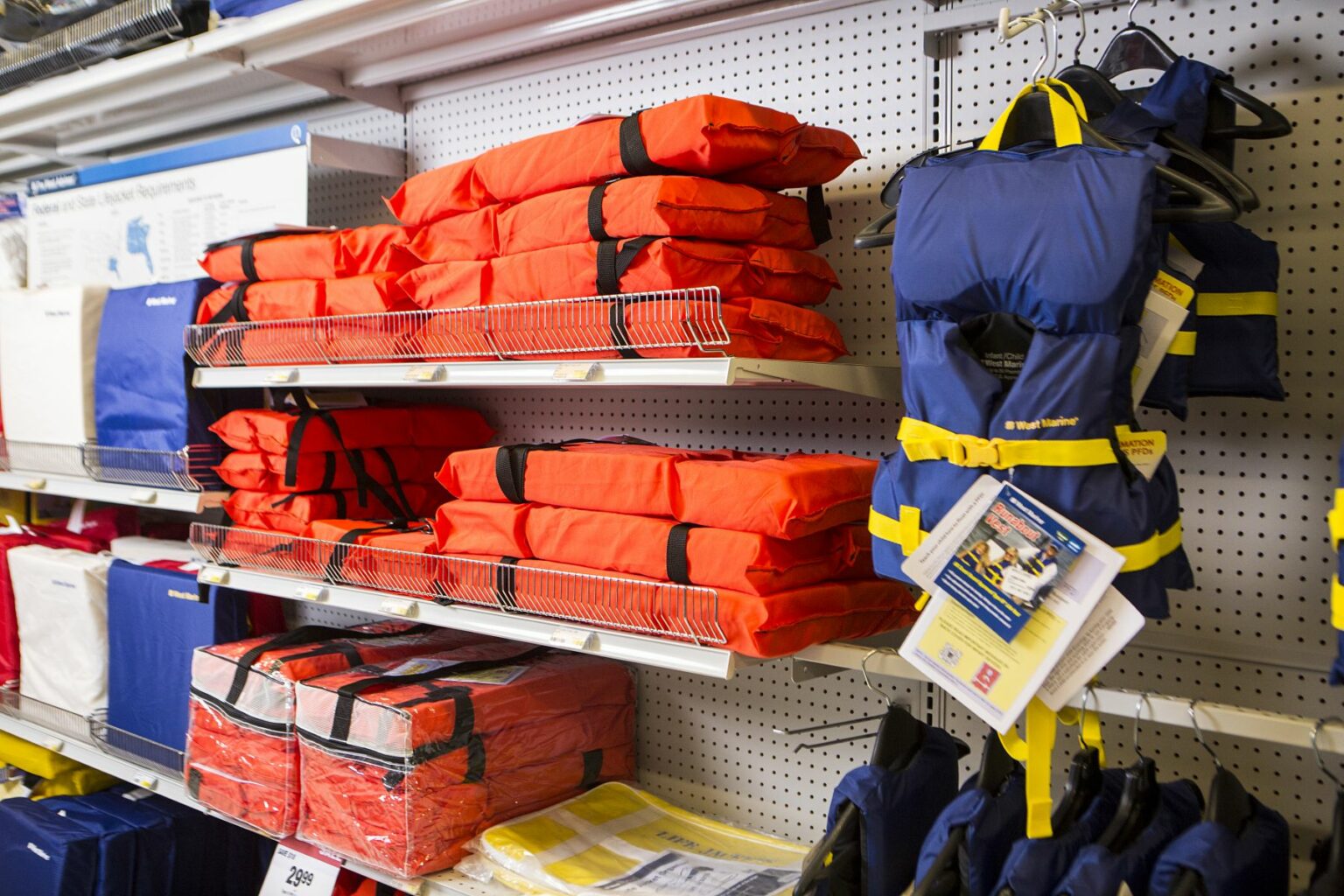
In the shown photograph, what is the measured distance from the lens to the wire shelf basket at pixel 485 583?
2.01m

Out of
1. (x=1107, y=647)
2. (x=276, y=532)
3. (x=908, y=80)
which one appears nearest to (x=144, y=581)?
(x=276, y=532)

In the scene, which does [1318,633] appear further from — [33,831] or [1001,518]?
[33,831]

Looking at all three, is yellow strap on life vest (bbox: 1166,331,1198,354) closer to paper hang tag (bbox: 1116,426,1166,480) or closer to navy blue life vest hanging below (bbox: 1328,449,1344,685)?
paper hang tag (bbox: 1116,426,1166,480)

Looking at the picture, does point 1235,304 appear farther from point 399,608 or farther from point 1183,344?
point 399,608

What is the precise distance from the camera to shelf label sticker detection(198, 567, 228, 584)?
115 inches

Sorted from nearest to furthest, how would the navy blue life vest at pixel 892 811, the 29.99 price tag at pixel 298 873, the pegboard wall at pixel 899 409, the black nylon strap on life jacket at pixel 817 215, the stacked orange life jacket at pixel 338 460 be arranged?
the navy blue life vest at pixel 892 811 < the pegboard wall at pixel 899 409 < the black nylon strap on life jacket at pixel 817 215 < the 29.99 price tag at pixel 298 873 < the stacked orange life jacket at pixel 338 460

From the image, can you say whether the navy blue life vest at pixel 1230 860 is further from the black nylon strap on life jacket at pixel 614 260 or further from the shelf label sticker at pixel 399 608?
the shelf label sticker at pixel 399 608

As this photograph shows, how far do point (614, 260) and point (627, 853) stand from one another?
3.98 ft

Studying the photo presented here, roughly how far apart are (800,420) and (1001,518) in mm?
978

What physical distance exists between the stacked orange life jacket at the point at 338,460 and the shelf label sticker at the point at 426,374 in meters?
0.54

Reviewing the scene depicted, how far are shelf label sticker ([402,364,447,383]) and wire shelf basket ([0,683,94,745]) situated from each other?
181 centimetres

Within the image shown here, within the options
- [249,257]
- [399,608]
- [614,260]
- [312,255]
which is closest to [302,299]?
[312,255]

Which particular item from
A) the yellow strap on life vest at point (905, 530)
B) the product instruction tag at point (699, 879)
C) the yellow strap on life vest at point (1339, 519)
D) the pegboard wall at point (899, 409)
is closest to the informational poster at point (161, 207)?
the pegboard wall at point (899, 409)

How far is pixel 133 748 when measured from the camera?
3.25 metres
